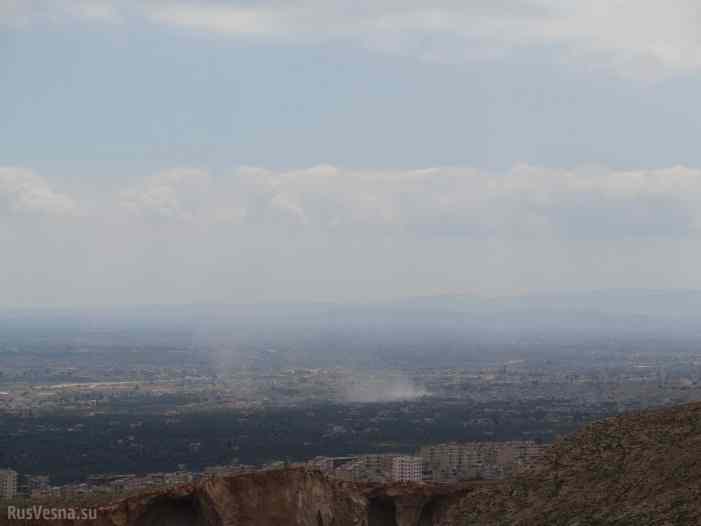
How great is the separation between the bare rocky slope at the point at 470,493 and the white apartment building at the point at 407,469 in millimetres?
15587

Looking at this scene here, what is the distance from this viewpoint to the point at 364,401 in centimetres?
9588

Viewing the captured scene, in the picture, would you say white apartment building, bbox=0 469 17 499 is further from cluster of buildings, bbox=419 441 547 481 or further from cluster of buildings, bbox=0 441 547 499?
cluster of buildings, bbox=419 441 547 481

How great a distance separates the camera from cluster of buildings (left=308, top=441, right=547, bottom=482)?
39850mm

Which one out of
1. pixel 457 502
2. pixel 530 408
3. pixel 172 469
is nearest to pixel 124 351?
pixel 530 408

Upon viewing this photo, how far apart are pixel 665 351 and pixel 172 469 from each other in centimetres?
10898

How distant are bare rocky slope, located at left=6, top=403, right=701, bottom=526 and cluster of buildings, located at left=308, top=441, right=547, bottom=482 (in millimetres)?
13073

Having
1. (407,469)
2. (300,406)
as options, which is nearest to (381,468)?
(407,469)

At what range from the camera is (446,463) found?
4728 centimetres

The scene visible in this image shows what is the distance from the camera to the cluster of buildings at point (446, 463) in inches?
1569

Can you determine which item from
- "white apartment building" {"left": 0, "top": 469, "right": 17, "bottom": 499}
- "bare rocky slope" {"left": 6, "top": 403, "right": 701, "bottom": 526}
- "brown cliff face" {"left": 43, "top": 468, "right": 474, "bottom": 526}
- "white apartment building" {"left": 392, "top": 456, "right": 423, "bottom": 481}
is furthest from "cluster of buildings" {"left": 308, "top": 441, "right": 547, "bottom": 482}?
"brown cliff face" {"left": 43, "top": 468, "right": 474, "bottom": 526}

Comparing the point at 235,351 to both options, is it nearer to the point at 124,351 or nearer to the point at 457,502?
the point at 124,351

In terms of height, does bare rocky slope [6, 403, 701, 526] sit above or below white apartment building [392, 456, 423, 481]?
above

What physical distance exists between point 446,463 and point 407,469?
5.22 metres

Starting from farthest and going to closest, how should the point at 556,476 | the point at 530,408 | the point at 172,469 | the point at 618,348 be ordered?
1. the point at 618,348
2. the point at 530,408
3. the point at 172,469
4. the point at 556,476
